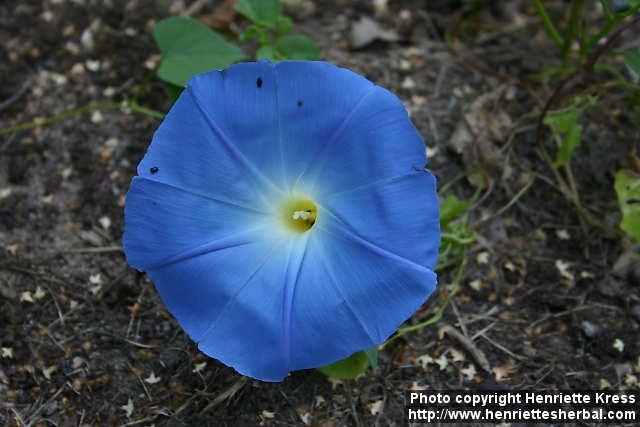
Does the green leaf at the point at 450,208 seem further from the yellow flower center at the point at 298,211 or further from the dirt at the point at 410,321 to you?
the yellow flower center at the point at 298,211

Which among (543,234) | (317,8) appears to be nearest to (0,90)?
(317,8)

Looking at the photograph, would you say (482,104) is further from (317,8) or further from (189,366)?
(189,366)

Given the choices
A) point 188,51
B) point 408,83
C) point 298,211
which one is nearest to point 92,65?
point 188,51

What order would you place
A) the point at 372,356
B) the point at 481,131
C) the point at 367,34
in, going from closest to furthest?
1. the point at 372,356
2. the point at 481,131
3. the point at 367,34

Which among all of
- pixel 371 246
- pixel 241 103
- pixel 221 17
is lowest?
pixel 371 246

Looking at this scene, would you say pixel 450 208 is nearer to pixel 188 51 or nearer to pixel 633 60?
pixel 633 60

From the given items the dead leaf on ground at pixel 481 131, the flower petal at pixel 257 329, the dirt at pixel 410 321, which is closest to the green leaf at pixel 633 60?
the dirt at pixel 410 321
